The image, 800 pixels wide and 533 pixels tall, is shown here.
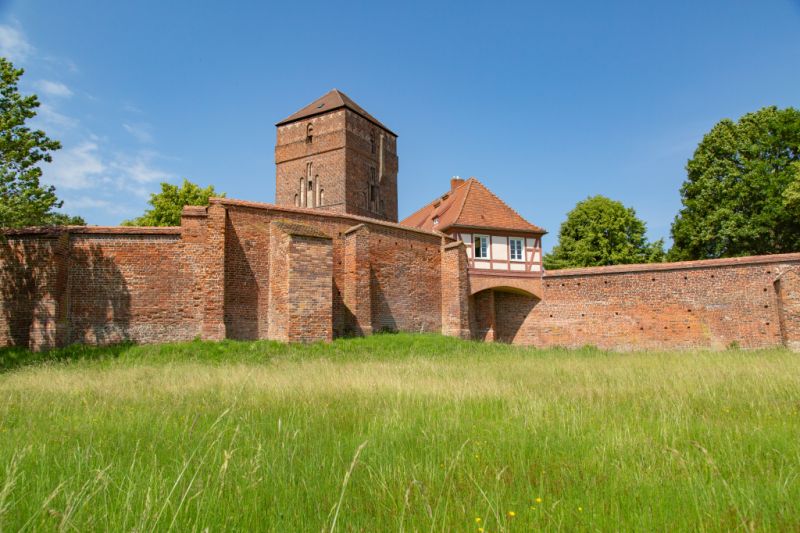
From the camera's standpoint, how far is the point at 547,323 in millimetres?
23781

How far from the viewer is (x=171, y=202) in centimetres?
3119

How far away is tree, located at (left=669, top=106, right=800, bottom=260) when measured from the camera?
84.5 feet

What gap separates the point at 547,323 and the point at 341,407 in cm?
1963

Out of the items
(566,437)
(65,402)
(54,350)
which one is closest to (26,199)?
(54,350)

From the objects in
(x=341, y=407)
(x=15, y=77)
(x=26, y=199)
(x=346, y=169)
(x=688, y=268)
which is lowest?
(x=341, y=407)

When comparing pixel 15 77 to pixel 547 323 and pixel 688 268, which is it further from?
pixel 688 268

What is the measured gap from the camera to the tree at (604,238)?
3262cm

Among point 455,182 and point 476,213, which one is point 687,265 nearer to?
point 476,213

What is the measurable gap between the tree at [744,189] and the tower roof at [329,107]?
2460 cm

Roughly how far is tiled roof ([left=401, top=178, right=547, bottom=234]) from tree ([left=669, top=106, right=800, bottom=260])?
10363 millimetres

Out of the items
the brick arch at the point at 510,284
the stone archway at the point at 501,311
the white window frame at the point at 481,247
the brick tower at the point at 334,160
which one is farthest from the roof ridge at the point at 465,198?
the brick tower at the point at 334,160

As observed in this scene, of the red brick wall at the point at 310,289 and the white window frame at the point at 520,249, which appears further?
the white window frame at the point at 520,249

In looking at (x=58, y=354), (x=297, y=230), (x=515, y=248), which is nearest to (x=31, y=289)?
(x=58, y=354)

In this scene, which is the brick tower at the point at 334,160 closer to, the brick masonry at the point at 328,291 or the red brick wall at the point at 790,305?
the brick masonry at the point at 328,291
